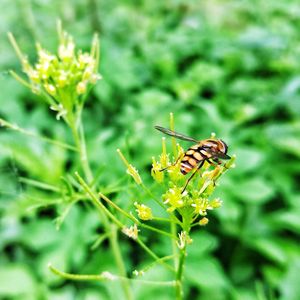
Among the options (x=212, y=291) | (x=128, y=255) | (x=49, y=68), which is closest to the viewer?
(x=49, y=68)

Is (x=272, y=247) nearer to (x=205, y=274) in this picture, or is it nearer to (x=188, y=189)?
(x=205, y=274)

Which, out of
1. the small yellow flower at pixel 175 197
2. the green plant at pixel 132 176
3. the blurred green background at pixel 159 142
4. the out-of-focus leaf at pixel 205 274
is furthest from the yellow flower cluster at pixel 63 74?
the out-of-focus leaf at pixel 205 274

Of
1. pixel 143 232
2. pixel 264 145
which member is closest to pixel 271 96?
pixel 264 145

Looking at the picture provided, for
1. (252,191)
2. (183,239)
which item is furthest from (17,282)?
(183,239)

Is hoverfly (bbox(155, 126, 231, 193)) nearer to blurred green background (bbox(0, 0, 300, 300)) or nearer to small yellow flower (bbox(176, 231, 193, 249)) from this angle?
small yellow flower (bbox(176, 231, 193, 249))

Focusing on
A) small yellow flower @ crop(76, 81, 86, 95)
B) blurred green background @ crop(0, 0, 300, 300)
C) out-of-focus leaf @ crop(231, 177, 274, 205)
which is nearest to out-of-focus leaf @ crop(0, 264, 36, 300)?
blurred green background @ crop(0, 0, 300, 300)

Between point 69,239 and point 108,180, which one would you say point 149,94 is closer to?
point 108,180
